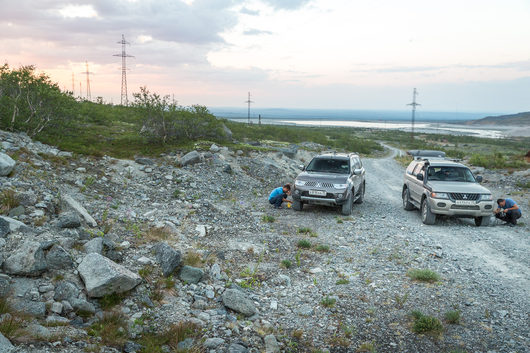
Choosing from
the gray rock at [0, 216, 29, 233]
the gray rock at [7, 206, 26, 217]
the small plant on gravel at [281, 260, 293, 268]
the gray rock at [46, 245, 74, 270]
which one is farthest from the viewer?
the small plant on gravel at [281, 260, 293, 268]

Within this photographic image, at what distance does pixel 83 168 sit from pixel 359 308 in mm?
11587

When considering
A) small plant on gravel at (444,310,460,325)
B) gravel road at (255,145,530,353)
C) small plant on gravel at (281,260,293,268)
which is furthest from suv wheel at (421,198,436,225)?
small plant on gravel at (444,310,460,325)

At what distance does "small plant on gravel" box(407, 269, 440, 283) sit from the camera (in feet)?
24.6

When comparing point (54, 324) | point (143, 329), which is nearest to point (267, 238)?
point (143, 329)

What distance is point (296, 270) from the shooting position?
26.5 ft

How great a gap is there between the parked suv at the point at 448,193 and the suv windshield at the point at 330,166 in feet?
8.35

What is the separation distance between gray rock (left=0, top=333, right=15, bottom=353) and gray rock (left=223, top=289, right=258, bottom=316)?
3052 mm

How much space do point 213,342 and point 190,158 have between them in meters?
13.1

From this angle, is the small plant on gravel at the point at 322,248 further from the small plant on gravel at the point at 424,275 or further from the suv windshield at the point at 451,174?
the suv windshield at the point at 451,174

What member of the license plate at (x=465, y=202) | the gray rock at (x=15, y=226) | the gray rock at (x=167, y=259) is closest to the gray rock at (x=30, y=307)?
Result: the gray rock at (x=15, y=226)

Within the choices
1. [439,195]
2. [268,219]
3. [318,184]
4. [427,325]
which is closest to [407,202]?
[439,195]

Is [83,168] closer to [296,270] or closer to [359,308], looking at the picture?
[296,270]

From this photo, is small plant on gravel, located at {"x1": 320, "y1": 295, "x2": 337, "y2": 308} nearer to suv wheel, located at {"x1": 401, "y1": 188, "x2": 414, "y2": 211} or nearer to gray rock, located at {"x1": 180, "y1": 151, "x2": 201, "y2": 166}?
suv wheel, located at {"x1": 401, "y1": 188, "x2": 414, "y2": 211}

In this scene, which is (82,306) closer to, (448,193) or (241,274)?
(241,274)
